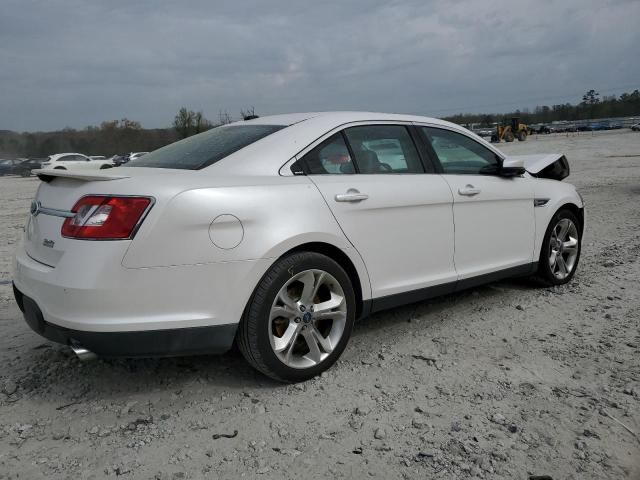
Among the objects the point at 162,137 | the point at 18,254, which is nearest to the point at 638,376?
the point at 18,254

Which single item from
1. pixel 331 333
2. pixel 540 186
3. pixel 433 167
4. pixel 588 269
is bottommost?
pixel 588 269

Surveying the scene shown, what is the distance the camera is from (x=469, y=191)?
13.3 ft

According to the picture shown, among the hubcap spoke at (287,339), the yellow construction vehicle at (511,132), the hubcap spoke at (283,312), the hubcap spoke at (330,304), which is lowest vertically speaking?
the yellow construction vehicle at (511,132)

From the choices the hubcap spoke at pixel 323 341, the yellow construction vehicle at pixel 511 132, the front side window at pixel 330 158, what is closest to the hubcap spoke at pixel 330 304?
the hubcap spoke at pixel 323 341

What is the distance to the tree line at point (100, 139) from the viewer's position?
2584 inches

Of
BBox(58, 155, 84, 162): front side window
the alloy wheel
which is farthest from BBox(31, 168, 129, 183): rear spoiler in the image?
BBox(58, 155, 84, 162): front side window

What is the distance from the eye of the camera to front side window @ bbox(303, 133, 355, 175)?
335 cm

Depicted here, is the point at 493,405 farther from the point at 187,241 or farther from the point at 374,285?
the point at 187,241

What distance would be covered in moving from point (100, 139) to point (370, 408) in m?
72.6

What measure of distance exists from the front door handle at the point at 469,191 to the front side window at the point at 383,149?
0.34m

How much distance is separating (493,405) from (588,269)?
3371mm

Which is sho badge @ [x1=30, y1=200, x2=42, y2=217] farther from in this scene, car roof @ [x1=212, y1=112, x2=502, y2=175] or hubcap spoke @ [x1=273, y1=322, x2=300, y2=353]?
hubcap spoke @ [x1=273, y1=322, x2=300, y2=353]

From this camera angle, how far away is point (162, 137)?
70688 mm

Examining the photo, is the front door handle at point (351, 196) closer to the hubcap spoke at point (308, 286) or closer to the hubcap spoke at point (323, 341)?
the hubcap spoke at point (308, 286)
